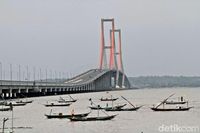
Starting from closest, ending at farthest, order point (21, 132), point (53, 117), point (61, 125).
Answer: point (21, 132) < point (61, 125) < point (53, 117)

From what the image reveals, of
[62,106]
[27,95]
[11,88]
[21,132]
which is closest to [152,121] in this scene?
[21,132]

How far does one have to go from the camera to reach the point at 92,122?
58688 mm

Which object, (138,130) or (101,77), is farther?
(101,77)

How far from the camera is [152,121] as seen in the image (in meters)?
61.3

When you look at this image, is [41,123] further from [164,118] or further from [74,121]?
[164,118]

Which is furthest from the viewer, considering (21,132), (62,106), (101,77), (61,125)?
(101,77)

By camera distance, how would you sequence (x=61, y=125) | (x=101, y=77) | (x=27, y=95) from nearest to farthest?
(x=61, y=125) < (x=27, y=95) < (x=101, y=77)

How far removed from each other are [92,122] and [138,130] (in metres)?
7.59

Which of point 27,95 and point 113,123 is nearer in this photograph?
point 113,123

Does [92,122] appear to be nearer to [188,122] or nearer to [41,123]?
[41,123]

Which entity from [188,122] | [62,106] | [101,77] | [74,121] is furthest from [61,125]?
[101,77]

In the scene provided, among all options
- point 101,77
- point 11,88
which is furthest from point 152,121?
point 101,77

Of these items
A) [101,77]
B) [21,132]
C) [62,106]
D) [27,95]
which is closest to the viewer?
[21,132]

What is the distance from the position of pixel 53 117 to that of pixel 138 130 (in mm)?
15719
